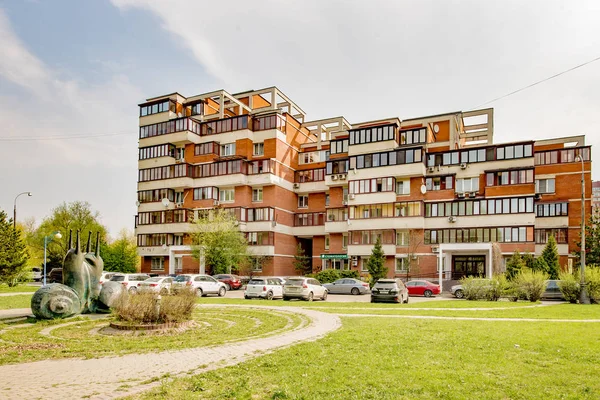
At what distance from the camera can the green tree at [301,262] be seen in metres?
55.8

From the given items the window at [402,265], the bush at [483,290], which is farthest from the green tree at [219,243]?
the bush at [483,290]

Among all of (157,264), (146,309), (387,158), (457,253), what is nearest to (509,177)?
(457,253)

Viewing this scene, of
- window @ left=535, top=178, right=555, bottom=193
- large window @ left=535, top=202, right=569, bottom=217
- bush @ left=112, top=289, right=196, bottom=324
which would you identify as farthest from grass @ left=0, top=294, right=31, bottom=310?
window @ left=535, top=178, right=555, bottom=193

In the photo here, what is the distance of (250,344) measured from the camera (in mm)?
11359

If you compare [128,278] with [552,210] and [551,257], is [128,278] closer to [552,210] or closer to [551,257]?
[551,257]

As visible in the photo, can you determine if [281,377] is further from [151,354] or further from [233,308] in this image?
[233,308]

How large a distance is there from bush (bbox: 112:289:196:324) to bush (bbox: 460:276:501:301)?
65.4 ft

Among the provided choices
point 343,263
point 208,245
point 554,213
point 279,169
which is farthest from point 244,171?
point 554,213

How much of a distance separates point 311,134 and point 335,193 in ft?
42.9

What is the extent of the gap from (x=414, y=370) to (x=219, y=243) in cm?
4237

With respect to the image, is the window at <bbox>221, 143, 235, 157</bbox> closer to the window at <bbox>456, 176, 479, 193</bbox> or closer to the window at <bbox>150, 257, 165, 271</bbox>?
the window at <bbox>150, 257, 165, 271</bbox>

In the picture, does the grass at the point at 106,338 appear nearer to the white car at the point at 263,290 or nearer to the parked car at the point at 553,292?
the white car at the point at 263,290

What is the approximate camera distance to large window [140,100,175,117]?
6104 cm

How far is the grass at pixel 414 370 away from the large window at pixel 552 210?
41274 millimetres
